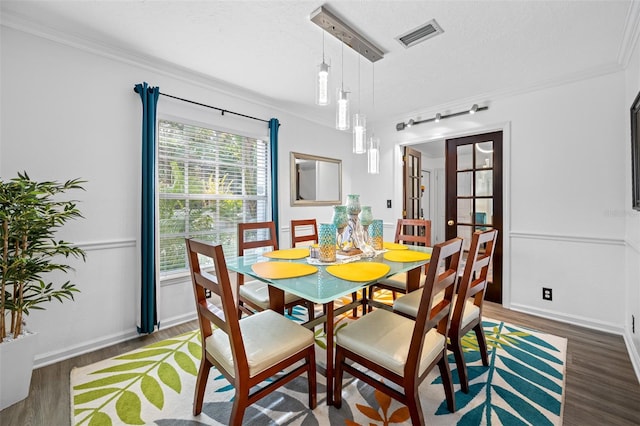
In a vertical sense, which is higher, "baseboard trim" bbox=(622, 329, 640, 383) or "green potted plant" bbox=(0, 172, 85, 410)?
"green potted plant" bbox=(0, 172, 85, 410)

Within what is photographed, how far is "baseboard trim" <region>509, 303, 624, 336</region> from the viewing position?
8.23 feet

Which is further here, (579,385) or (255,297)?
(255,297)

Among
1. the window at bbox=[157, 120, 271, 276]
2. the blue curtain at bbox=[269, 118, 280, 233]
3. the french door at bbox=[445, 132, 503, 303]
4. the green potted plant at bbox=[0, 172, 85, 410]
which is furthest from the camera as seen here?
the blue curtain at bbox=[269, 118, 280, 233]

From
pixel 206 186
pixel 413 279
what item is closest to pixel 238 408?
pixel 413 279

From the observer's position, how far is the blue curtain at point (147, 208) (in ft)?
7.80

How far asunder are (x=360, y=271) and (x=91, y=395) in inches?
71.3

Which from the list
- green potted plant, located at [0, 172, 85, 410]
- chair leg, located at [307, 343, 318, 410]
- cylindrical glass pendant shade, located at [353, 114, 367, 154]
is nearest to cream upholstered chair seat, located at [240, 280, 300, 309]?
chair leg, located at [307, 343, 318, 410]

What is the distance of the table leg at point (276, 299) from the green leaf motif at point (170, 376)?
761 millimetres

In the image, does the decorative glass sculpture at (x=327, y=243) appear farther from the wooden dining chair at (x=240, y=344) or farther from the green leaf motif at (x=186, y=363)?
the green leaf motif at (x=186, y=363)

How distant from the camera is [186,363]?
6.61 feet

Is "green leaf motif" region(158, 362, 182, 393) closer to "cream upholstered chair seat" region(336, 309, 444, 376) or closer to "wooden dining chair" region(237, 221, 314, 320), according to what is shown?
"wooden dining chair" region(237, 221, 314, 320)

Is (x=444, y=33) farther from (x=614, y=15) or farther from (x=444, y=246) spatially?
(x=444, y=246)

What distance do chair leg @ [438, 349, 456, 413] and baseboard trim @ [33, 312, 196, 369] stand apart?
238 centimetres

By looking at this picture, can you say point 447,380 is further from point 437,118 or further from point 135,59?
point 135,59
